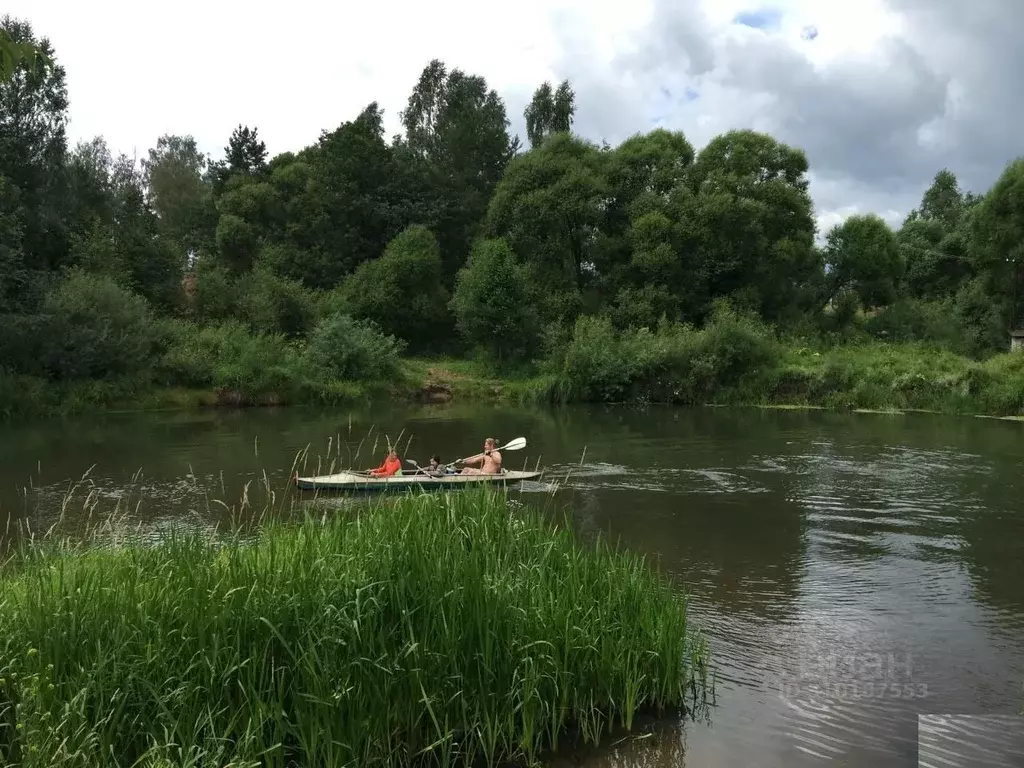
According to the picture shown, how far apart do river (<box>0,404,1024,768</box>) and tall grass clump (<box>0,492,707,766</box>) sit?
567 mm

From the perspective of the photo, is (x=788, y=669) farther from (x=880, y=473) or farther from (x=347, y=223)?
(x=347, y=223)

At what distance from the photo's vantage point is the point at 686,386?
34812 millimetres

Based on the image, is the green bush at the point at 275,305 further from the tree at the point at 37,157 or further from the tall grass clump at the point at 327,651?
the tall grass clump at the point at 327,651

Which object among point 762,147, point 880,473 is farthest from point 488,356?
point 880,473

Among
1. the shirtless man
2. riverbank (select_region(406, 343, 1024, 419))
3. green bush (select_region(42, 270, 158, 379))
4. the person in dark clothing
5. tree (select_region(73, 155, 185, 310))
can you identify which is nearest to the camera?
the person in dark clothing

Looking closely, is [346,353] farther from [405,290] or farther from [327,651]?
[327,651]

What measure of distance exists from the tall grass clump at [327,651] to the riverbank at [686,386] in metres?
25.0

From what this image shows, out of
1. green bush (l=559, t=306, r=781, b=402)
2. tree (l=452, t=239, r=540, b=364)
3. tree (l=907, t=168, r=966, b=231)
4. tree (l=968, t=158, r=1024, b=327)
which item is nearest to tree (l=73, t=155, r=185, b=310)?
tree (l=452, t=239, r=540, b=364)

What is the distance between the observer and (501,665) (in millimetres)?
5102

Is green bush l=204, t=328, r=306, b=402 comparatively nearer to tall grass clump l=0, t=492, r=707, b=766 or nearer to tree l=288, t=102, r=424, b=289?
tree l=288, t=102, r=424, b=289

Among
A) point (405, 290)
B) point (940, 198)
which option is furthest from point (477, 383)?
point (940, 198)

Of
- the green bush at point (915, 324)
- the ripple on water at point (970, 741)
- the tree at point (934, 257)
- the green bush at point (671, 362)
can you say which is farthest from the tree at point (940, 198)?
the ripple on water at point (970, 741)

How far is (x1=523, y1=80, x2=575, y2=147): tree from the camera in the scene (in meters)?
50.5

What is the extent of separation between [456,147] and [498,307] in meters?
15.0
